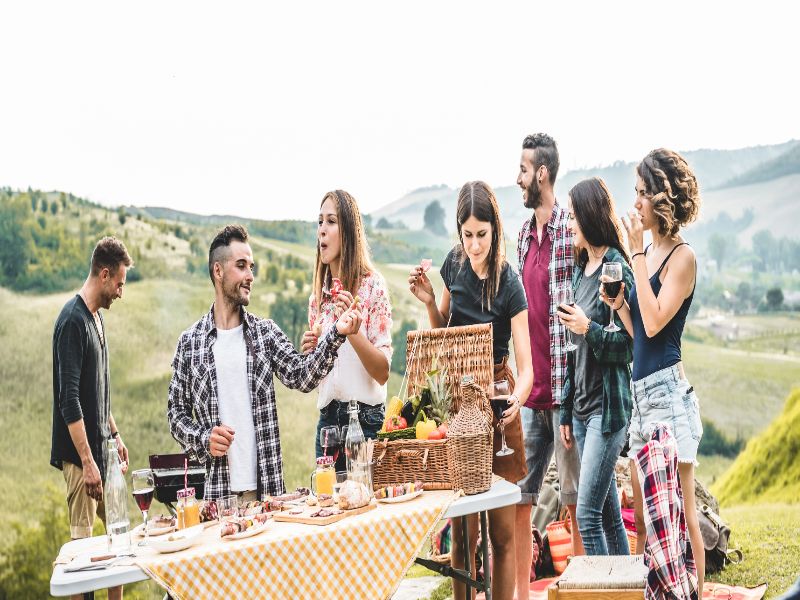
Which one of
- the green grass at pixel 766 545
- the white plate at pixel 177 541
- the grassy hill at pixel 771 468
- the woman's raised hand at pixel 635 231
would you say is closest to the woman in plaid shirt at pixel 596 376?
the woman's raised hand at pixel 635 231

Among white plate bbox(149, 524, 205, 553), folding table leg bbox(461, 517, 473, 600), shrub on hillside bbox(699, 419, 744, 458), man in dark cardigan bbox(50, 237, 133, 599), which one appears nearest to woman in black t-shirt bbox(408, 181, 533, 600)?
folding table leg bbox(461, 517, 473, 600)

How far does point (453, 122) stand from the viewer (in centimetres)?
851

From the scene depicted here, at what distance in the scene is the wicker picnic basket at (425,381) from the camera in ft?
10.2

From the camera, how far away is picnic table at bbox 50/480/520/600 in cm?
250

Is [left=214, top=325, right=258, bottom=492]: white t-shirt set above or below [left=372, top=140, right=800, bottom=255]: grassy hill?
below

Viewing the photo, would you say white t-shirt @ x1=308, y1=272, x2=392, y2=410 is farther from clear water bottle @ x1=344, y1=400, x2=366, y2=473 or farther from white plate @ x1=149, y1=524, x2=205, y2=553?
white plate @ x1=149, y1=524, x2=205, y2=553

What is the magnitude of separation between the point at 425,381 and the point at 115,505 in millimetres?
1309

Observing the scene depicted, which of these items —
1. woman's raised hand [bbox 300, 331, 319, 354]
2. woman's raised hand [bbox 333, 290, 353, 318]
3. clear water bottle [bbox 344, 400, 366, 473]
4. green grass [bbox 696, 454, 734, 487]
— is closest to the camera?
clear water bottle [bbox 344, 400, 366, 473]

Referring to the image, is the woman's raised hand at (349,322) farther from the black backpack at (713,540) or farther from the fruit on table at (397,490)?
the black backpack at (713,540)

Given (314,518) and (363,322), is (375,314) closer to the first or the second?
(363,322)

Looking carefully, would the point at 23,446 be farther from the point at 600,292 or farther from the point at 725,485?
the point at 725,485

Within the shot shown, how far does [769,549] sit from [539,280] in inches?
102

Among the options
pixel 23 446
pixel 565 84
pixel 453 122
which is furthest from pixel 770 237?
pixel 23 446

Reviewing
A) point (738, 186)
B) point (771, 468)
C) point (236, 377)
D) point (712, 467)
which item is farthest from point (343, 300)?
point (738, 186)
